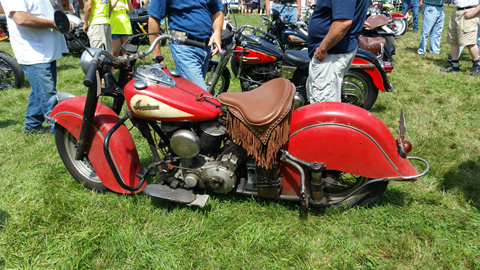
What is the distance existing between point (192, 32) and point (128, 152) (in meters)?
1.39

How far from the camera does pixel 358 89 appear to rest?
165 inches

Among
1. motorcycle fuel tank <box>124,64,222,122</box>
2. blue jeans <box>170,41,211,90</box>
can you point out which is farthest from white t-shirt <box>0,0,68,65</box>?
motorcycle fuel tank <box>124,64,222,122</box>

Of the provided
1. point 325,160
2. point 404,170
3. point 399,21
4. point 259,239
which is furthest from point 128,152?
Result: point 399,21

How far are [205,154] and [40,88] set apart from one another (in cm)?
240

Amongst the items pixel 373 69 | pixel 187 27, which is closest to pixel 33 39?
pixel 187 27

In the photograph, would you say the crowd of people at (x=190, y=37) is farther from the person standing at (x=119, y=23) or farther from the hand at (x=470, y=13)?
the hand at (x=470, y=13)

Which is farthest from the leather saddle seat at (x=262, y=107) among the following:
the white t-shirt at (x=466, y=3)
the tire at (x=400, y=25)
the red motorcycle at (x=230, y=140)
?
the tire at (x=400, y=25)

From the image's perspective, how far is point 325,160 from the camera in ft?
7.36

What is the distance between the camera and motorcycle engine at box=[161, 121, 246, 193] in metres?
2.29

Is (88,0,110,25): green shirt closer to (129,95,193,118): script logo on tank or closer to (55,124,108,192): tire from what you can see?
(55,124,108,192): tire

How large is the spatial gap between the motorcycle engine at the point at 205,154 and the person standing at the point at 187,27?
0.83m

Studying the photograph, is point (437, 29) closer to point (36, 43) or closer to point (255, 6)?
point (36, 43)

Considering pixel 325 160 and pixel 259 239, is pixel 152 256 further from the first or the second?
pixel 325 160

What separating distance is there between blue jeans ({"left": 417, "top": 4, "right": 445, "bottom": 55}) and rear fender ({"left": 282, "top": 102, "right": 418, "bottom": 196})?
23.1ft
